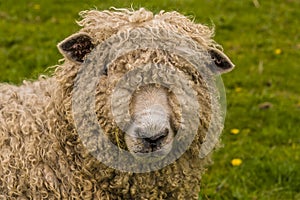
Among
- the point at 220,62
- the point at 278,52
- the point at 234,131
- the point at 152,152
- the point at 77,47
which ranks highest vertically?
the point at 77,47

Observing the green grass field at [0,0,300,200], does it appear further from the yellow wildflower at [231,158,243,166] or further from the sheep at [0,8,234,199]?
the sheep at [0,8,234,199]

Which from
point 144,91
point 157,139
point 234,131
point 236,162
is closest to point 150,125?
point 157,139

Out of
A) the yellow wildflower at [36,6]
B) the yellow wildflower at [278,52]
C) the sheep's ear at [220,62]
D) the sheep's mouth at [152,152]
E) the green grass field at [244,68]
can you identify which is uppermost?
the sheep's ear at [220,62]

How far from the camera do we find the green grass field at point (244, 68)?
4.45 metres

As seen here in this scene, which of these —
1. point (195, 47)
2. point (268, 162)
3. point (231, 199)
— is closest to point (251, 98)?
point (268, 162)

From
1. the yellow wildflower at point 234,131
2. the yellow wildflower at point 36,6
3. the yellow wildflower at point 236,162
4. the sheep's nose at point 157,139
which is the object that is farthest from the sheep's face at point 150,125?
the yellow wildflower at point 36,6

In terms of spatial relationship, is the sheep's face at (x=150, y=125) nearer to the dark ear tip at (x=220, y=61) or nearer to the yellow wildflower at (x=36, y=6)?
the dark ear tip at (x=220, y=61)

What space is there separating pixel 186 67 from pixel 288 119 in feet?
8.70

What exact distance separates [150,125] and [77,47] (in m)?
0.54

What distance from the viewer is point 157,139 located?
258 cm

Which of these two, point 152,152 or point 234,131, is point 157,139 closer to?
point 152,152

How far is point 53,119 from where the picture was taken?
2932 millimetres

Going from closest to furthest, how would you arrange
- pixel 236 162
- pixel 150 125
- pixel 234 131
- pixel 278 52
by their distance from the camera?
pixel 150 125
pixel 236 162
pixel 234 131
pixel 278 52

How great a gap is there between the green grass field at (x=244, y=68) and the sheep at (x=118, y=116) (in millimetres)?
521
